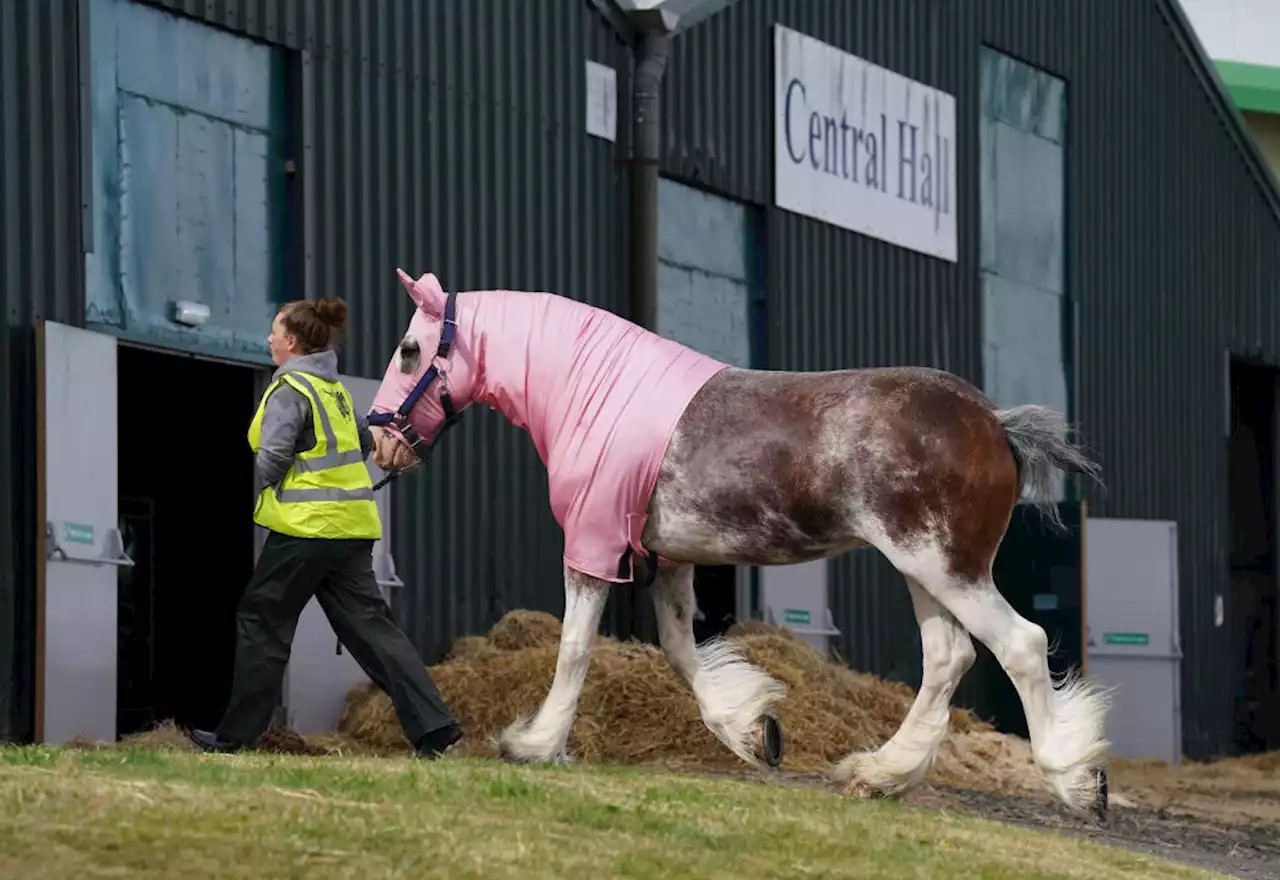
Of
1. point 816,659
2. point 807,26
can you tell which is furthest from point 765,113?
point 816,659

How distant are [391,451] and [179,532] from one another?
6.47 meters

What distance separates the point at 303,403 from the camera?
881 cm

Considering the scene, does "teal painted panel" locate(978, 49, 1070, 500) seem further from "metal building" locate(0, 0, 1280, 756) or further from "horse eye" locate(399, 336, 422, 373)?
"horse eye" locate(399, 336, 422, 373)

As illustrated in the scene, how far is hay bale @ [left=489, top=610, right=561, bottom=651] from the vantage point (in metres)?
13.0

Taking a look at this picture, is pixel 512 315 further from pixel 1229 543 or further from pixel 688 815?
pixel 1229 543

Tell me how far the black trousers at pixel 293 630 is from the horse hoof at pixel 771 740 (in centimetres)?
116

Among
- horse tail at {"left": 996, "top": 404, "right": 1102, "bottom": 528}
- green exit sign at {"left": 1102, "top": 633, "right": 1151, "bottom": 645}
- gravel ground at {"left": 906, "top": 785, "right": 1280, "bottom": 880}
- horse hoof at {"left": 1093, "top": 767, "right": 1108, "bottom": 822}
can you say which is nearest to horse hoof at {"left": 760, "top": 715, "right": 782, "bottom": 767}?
gravel ground at {"left": 906, "top": 785, "right": 1280, "bottom": 880}

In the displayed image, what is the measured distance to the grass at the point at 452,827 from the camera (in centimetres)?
579

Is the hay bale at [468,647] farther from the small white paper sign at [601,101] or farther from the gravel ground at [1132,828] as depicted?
the small white paper sign at [601,101]

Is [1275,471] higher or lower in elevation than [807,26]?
lower

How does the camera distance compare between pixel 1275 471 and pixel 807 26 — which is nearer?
pixel 807 26

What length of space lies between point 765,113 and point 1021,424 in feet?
26.4

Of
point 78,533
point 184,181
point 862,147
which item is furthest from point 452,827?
point 862,147

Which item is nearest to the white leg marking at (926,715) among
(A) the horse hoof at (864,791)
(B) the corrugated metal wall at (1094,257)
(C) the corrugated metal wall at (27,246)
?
(A) the horse hoof at (864,791)
